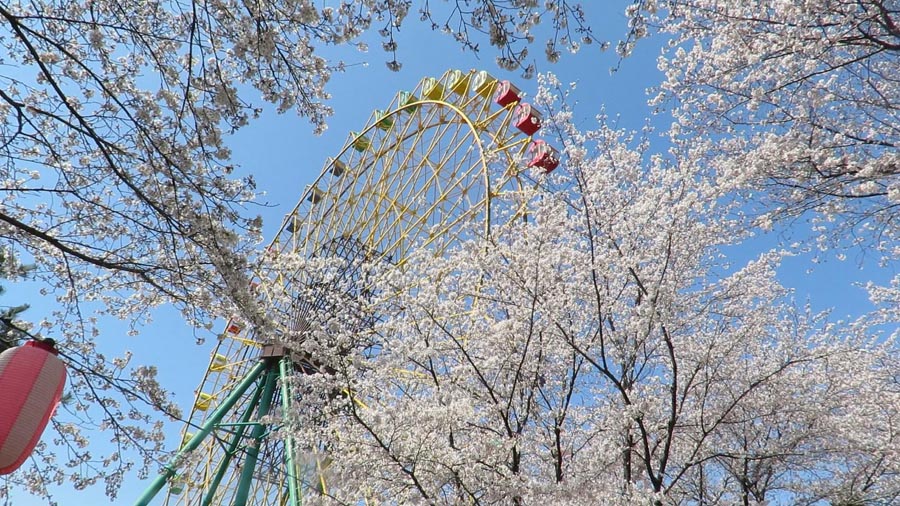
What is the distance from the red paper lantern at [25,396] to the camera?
333 cm

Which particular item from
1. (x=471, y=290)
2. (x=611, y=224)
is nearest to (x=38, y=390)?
(x=471, y=290)

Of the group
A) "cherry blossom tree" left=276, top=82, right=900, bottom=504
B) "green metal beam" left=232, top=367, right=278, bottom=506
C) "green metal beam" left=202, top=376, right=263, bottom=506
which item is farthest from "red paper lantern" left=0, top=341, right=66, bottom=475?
"green metal beam" left=202, top=376, right=263, bottom=506

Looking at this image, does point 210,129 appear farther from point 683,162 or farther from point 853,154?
point 683,162

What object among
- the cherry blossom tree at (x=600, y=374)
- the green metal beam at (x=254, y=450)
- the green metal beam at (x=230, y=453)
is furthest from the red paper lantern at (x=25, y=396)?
the green metal beam at (x=230, y=453)

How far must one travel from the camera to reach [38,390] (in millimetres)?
3492

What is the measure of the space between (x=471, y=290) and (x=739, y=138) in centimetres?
354

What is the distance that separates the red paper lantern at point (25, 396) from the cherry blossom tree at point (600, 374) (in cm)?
266

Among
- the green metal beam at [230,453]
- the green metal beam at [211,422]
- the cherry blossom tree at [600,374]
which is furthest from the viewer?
the green metal beam at [230,453]

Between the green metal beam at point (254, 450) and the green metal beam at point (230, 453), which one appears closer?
the green metal beam at point (254, 450)

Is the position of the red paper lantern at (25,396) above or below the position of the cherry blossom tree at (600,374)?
below

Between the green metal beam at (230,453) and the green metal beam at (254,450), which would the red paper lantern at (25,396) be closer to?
the green metal beam at (254,450)

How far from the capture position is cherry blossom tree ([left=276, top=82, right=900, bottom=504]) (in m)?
5.46

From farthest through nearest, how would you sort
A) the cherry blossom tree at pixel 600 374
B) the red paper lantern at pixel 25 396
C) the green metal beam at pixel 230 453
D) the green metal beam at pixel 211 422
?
the green metal beam at pixel 230 453 < the green metal beam at pixel 211 422 < the cherry blossom tree at pixel 600 374 < the red paper lantern at pixel 25 396

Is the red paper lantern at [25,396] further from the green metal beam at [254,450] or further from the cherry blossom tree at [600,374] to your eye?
the green metal beam at [254,450]
